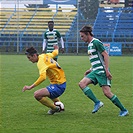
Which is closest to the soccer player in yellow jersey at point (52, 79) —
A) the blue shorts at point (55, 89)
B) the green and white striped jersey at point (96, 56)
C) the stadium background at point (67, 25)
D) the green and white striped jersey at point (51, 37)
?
the blue shorts at point (55, 89)

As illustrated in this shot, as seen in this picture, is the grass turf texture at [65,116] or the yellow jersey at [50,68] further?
the yellow jersey at [50,68]

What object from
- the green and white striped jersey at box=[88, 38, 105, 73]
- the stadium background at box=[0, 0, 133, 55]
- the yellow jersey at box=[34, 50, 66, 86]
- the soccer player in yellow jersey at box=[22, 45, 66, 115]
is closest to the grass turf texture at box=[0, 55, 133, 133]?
the soccer player in yellow jersey at box=[22, 45, 66, 115]

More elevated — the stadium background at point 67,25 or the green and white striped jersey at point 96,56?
the green and white striped jersey at point 96,56

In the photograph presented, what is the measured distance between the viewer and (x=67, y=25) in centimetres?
4416

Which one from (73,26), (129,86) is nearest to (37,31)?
(73,26)

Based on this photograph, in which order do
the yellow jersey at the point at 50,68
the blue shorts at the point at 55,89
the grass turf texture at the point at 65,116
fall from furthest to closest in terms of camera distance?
the blue shorts at the point at 55,89
the yellow jersey at the point at 50,68
the grass turf texture at the point at 65,116

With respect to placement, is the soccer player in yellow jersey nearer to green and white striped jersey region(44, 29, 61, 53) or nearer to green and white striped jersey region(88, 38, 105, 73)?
green and white striped jersey region(88, 38, 105, 73)

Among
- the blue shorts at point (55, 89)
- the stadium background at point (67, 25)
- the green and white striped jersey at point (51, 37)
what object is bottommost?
the stadium background at point (67, 25)

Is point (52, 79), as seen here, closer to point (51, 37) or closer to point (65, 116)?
point (65, 116)

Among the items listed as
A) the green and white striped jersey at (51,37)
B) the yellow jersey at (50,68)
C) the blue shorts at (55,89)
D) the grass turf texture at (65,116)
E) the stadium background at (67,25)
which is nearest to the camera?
the grass turf texture at (65,116)

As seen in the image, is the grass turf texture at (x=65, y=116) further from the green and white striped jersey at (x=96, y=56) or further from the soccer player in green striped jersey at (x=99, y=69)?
the green and white striped jersey at (x=96, y=56)

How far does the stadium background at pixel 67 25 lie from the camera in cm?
3934

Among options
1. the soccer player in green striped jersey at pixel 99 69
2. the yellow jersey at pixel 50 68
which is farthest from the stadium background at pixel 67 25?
the soccer player in green striped jersey at pixel 99 69

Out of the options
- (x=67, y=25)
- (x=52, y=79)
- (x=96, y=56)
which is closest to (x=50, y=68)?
(x=52, y=79)
